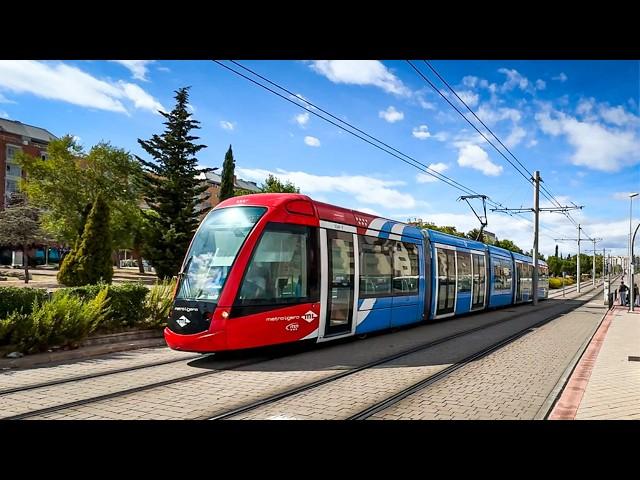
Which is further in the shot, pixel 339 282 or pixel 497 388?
pixel 339 282

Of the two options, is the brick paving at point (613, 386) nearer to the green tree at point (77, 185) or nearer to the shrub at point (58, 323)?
the shrub at point (58, 323)

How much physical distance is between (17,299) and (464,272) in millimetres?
14140

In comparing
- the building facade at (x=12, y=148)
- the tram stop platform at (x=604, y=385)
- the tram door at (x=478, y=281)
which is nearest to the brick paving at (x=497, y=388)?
the tram stop platform at (x=604, y=385)

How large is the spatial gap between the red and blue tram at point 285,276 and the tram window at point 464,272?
4.70 meters

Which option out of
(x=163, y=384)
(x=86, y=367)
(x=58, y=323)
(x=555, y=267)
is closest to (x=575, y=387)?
(x=163, y=384)

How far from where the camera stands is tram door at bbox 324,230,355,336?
977cm

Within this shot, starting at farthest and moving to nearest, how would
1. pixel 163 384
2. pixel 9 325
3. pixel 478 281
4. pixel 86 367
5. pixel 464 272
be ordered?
pixel 478 281 → pixel 464 272 → pixel 9 325 → pixel 86 367 → pixel 163 384

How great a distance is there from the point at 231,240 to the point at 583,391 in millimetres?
6161

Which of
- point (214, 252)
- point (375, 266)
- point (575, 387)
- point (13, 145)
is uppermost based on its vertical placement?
point (13, 145)

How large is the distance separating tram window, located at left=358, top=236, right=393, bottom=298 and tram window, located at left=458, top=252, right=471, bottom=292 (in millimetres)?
5627

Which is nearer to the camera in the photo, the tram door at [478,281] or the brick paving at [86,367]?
the brick paving at [86,367]

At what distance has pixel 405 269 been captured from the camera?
13023mm

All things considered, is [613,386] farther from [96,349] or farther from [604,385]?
[96,349]

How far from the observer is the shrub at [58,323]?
334 inches
